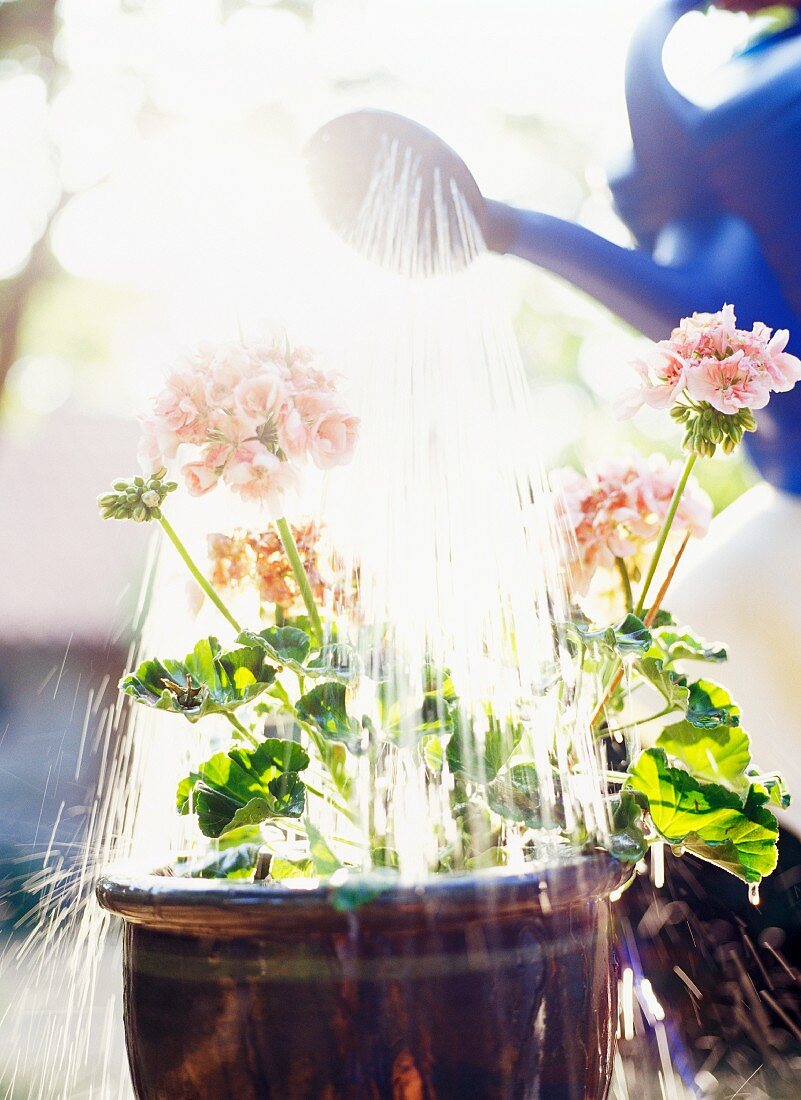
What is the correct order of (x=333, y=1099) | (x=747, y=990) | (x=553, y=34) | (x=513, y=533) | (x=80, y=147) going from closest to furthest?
1. (x=333, y=1099)
2. (x=513, y=533)
3. (x=747, y=990)
4. (x=553, y=34)
5. (x=80, y=147)

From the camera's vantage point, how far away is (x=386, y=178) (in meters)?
1.01

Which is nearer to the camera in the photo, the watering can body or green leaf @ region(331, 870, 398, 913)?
green leaf @ region(331, 870, 398, 913)

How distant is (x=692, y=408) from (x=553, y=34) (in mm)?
1630

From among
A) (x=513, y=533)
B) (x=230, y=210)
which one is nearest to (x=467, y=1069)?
(x=513, y=533)

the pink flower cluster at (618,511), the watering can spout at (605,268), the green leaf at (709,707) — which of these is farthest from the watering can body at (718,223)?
the green leaf at (709,707)

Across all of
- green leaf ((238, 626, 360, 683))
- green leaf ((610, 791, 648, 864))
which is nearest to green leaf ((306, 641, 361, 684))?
green leaf ((238, 626, 360, 683))

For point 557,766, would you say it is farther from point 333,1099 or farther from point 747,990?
point 747,990

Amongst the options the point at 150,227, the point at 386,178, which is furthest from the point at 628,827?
the point at 150,227

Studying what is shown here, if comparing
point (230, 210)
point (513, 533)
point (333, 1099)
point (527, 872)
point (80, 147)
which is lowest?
point (333, 1099)

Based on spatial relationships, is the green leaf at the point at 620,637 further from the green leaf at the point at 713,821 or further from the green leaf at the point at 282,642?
the green leaf at the point at 282,642

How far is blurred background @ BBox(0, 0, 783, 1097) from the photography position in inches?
54.2

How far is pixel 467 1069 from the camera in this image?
521mm

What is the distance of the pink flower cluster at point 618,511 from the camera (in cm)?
87

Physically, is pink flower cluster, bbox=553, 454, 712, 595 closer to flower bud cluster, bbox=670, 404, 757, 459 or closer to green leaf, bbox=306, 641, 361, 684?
flower bud cluster, bbox=670, 404, 757, 459
